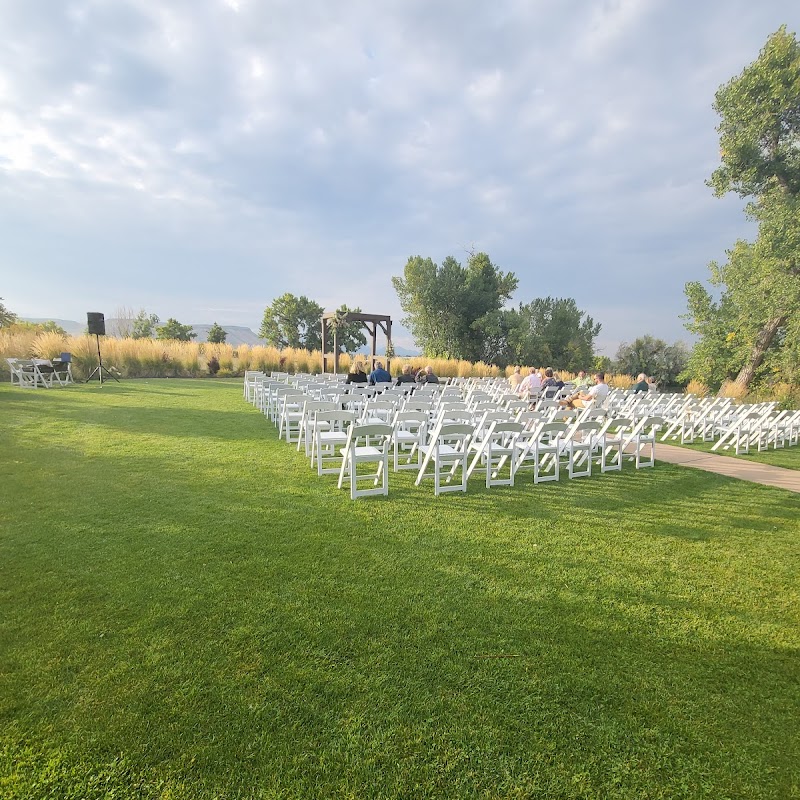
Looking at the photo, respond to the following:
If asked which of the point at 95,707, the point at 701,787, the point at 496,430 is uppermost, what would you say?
the point at 496,430

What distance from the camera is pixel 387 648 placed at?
2244mm

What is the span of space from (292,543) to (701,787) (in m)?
2.74

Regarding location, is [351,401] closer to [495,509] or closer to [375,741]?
[495,509]

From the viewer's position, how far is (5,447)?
231 inches

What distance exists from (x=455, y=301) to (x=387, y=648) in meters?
28.9

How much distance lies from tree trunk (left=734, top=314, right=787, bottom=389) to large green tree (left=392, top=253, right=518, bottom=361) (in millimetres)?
14078

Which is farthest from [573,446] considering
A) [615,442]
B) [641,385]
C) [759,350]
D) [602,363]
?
[602,363]

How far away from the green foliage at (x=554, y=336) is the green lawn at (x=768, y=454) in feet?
72.1

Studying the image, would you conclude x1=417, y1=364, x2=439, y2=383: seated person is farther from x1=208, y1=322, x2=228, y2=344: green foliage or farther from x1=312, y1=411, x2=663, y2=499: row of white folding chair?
x1=208, y1=322, x2=228, y2=344: green foliage

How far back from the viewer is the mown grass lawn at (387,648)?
5.33 ft

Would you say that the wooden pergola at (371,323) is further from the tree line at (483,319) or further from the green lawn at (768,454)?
the tree line at (483,319)

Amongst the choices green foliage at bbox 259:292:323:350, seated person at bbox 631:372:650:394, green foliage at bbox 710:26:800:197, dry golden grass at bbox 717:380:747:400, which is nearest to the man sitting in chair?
seated person at bbox 631:372:650:394

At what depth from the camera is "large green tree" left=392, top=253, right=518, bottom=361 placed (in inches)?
1164

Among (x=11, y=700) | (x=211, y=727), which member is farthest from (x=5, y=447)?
(x=211, y=727)
